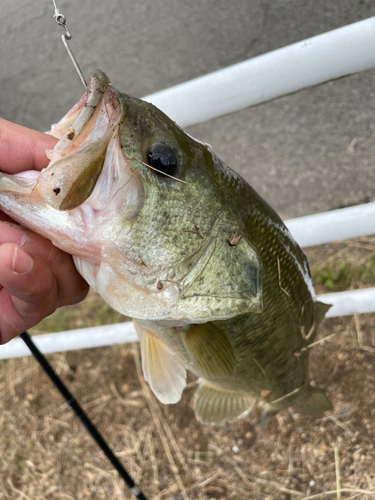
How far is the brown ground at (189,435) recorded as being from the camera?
1.96 meters

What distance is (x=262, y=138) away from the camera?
2.65 meters

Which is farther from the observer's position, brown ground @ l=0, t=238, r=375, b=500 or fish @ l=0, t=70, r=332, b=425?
brown ground @ l=0, t=238, r=375, b=500

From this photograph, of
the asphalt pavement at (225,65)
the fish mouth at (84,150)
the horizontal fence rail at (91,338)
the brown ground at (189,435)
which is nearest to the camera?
the fish mouth at (84,150)

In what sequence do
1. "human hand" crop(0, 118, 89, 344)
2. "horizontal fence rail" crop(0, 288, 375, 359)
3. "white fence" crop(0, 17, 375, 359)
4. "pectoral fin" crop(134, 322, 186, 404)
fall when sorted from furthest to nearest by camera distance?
"horizontal fence rail" crop(0, 288, 375, 359)
"pectoral fin" crop(134, 322, 186, 404)
"white fence" crop(0, 17, 375, 359)
"human hand" crop(0, 118, 89, 344)

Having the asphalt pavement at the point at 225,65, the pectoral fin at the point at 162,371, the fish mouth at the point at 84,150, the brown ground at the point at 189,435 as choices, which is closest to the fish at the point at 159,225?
the fish mouth at the point at 84,150

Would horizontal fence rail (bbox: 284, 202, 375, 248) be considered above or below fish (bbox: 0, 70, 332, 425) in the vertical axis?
above

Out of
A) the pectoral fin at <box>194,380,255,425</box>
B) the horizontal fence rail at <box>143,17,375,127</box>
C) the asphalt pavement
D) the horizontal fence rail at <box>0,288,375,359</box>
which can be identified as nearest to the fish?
the horizontal fence rail at <box>143,17,375,127</box>

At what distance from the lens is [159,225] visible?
0.92 metres

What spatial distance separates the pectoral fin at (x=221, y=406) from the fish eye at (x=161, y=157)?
1.06m

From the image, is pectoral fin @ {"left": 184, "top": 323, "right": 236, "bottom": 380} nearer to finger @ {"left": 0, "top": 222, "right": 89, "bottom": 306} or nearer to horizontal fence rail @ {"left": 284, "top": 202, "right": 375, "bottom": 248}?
finger @ {"left": 0, "top": 222, "right": 89, "bottom": 306}

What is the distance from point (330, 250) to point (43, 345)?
1.78 metres

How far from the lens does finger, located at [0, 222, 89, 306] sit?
99 centimetres

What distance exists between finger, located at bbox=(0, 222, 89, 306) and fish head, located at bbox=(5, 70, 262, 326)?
8 centimetres

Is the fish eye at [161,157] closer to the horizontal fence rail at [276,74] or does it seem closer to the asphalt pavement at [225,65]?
the horizontal fence rail at [276,74]
